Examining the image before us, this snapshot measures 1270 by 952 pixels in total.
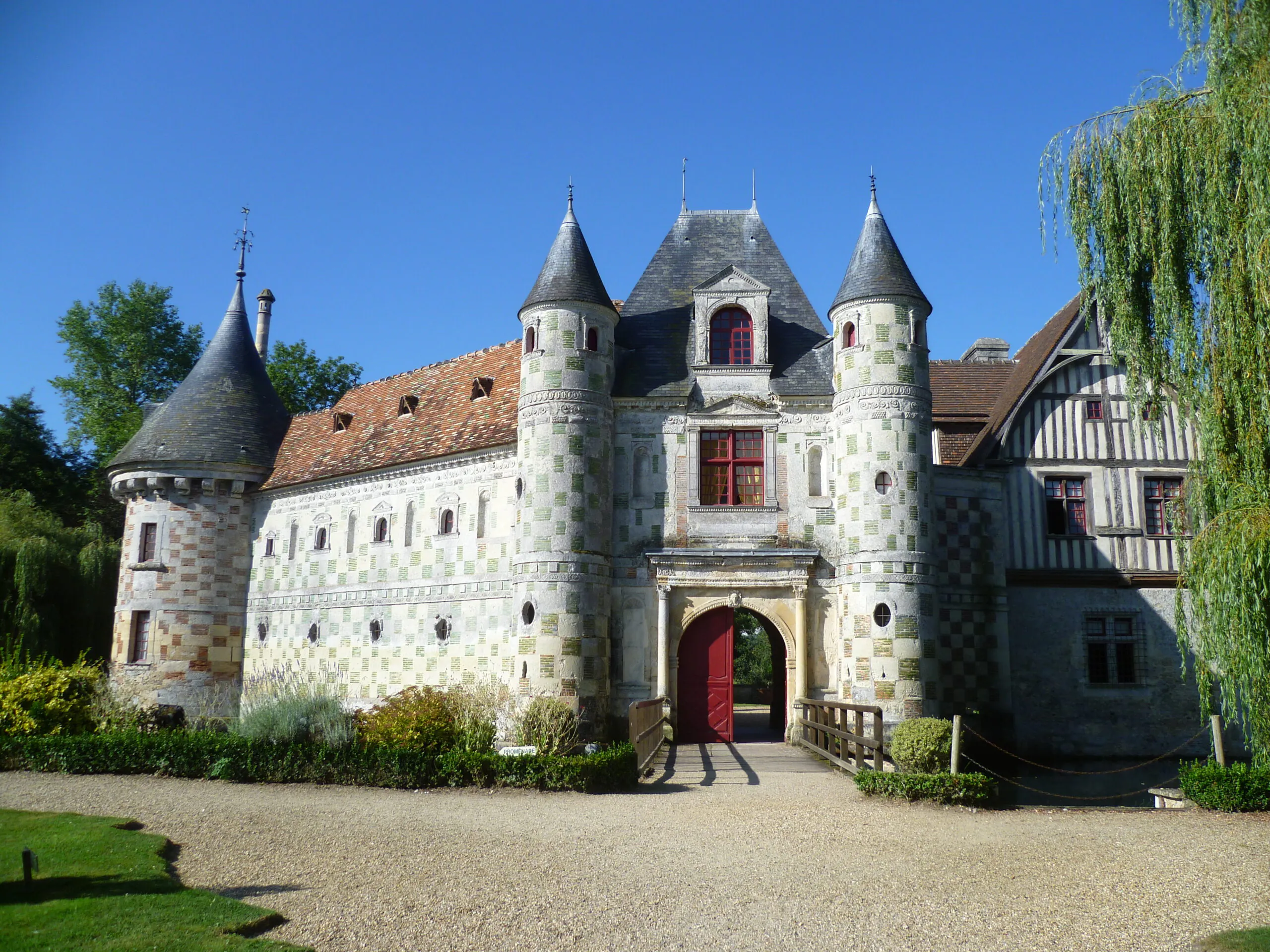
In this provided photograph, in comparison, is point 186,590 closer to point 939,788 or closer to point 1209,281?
point 939,788

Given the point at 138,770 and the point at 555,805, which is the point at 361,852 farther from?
the point at 138,770

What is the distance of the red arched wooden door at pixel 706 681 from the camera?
2062 centimetres

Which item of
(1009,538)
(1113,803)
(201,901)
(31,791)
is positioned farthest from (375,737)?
(1009,538)

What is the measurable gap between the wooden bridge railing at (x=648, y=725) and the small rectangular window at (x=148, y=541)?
1465cm

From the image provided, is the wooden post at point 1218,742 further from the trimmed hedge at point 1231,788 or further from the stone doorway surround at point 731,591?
the stone doorway surround at point 731,591

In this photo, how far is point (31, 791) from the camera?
1420 centimetres

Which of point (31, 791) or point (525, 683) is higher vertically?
point (525, 683)

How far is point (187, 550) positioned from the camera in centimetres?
2702

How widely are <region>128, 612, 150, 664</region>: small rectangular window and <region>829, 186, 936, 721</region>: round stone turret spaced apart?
18.0m

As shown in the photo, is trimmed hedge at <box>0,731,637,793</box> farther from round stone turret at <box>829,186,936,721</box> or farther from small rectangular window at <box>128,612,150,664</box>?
small rectangular window at <box>128,612,150,664</box>

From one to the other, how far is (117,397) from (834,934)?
121 ft

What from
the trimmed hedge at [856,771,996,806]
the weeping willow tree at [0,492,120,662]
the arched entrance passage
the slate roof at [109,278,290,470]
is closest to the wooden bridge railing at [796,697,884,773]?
the trimmed hedge at [856,771,996,806]

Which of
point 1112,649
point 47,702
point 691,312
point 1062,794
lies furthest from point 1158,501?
point 47,702

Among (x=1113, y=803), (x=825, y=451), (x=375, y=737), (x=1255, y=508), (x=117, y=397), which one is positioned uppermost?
(x=117, y=397)
